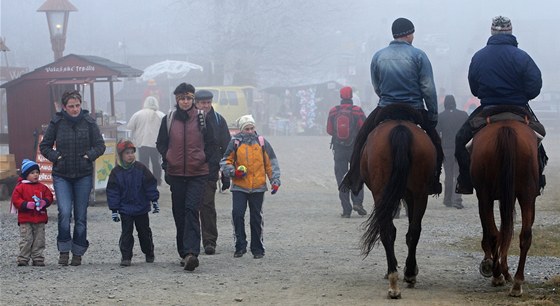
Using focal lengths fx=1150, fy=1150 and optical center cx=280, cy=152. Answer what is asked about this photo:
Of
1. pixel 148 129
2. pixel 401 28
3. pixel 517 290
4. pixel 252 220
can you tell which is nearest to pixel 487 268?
pixel 517 290

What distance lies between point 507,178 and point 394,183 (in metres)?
0.92

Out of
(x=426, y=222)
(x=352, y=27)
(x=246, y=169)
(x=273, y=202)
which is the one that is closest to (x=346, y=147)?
(x=426, y=222)

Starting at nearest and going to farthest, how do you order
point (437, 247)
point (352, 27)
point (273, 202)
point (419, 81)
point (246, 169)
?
point (419, 81), point (246, 169), point (437, 247), point (273, 202), point (352, 27)

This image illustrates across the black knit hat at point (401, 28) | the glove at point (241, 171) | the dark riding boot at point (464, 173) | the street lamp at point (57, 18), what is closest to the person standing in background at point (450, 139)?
the glove at point (241, 171)

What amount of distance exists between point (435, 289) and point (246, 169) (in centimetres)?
330

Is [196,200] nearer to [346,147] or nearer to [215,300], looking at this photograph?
[215,300]

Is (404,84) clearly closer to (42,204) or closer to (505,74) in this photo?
(505,74)

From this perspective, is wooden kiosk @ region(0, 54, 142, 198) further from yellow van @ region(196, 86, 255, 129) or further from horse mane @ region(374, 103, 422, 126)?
yellow van @ region(196, 86, 255, 129)

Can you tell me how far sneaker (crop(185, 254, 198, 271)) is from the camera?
36.4 feet

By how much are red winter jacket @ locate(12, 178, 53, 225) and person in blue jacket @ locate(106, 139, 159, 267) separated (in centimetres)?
64

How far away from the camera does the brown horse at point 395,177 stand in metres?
9.49

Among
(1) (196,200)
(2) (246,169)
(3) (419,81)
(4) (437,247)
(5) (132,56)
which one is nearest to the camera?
(3) (419,81)

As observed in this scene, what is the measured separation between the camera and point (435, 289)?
969 cm

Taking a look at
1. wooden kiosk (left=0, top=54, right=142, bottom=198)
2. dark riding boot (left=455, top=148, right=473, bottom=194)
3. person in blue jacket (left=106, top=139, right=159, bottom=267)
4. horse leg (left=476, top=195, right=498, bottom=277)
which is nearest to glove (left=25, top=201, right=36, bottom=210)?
person in blue jacket (left=106, top=139, right=159, bottom=267)
